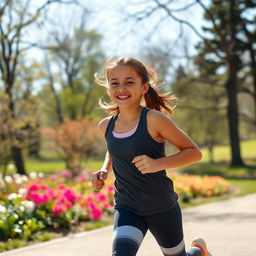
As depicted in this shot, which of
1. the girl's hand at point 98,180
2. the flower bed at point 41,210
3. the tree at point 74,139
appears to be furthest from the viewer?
the tree at point 74,139

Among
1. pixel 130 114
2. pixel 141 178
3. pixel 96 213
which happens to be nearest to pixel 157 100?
pixel 130 114

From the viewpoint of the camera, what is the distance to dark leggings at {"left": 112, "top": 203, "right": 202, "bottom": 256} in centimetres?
301

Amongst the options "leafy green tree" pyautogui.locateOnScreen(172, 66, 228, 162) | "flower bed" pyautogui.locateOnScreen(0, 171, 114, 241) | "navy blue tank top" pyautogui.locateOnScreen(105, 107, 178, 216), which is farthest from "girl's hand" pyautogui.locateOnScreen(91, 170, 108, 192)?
"leafy green tree" pyautogui.locateOnScreen(172, 66, 228, 162)

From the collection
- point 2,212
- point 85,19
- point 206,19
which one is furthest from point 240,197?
point 85,19

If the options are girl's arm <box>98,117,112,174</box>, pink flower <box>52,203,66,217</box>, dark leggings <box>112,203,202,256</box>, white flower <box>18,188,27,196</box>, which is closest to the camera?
dark leggings <box>112,203,202,256</box>

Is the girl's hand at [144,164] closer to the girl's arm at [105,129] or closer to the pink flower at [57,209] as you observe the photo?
the girl's arm at [105,129]

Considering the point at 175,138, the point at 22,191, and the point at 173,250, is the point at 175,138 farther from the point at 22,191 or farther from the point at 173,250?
the point at 22,191

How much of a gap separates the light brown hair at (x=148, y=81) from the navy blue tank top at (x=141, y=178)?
30 centimetres

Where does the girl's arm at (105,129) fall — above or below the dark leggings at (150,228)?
above

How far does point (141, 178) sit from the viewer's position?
3141mm

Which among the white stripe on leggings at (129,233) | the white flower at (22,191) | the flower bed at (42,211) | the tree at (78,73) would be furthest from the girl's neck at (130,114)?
the tree at (78,73)

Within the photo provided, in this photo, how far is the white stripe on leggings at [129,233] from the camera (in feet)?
9.92

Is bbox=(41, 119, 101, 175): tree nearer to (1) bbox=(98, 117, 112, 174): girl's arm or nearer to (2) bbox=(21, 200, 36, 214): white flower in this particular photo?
(2) bbox=(21, 200, 36, 214): white flower

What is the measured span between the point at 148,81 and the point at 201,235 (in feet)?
10.8
